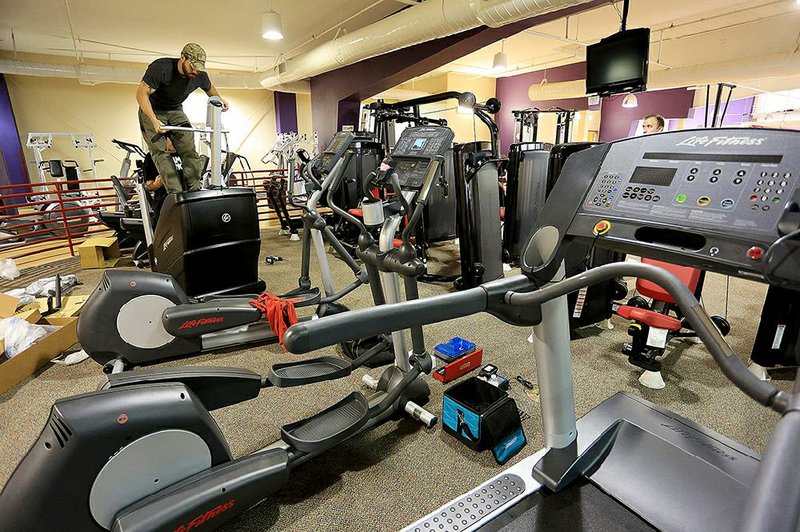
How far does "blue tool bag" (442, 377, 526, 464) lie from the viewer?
6.11 ft

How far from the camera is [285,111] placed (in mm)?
11219

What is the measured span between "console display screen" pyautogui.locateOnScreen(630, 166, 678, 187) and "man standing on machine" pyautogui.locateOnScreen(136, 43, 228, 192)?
11.3ft

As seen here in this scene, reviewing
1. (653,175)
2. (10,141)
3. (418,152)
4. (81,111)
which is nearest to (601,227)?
(653,175)

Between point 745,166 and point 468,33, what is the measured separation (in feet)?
18.4

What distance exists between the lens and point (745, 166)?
905 millimetres

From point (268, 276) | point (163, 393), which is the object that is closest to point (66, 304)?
point (268, 276)

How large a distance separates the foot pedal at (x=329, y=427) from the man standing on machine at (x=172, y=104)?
2625 mm

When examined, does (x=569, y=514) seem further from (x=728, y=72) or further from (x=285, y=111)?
(x=285, y=111)

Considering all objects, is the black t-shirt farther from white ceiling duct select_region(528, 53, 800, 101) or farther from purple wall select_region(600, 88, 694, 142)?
purple wall select_region(600, 88, 694, 142)

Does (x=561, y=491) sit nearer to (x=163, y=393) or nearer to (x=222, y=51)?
(x=163, y=393)

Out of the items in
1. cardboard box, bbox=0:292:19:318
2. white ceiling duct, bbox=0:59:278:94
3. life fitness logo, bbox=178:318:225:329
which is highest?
white ceiling duct, bbox=0:59:278:94

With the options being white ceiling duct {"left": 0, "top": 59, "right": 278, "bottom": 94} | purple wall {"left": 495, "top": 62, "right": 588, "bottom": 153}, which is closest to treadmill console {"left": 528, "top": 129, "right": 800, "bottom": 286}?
white ceiling duct {"left": 0, "top": 59, "right": 278, "bottom": 94}

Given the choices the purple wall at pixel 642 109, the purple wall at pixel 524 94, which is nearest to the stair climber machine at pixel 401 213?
the purple wall at pixel 642 109

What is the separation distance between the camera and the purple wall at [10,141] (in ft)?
26.0
